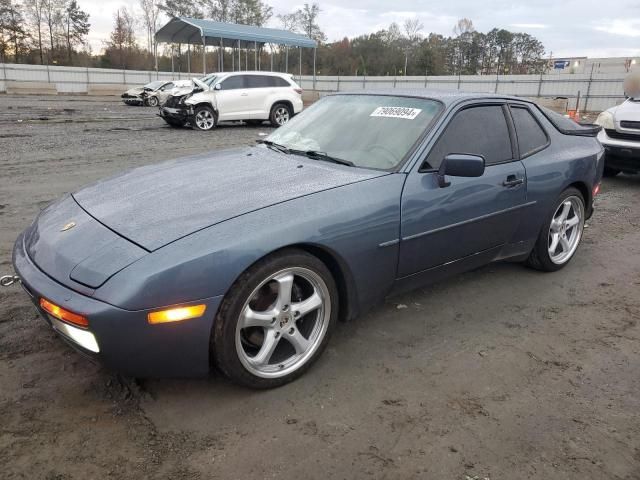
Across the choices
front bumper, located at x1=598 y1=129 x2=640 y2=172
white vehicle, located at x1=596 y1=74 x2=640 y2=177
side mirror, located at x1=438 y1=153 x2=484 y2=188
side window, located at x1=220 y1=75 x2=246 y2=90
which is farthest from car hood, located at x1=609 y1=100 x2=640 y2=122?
side window, located at x1=220 y1=75 x2=246 y2=90

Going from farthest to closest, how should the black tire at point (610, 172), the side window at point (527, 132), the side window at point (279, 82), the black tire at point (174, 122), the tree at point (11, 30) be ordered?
the tree at point (11, 30) < the side window at point (279, 82) < the black tire at point (174, 122) < the black tire at point (610, 172) < the side window at point (527, 132)

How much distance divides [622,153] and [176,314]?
7767 mm

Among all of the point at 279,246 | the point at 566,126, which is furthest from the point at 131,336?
the point at 566,126

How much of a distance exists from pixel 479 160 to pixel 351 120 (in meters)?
0.99

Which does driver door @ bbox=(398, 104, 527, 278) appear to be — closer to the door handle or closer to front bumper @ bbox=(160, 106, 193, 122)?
the door handle

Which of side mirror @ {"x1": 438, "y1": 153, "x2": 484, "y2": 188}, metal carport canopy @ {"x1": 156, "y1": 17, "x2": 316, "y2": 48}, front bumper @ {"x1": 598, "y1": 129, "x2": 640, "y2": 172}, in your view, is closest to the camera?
side mirror @ {"x1": 438, "y1": 153, "x2": 484, "y2": 188}

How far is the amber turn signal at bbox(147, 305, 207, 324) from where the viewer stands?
6.71 ft

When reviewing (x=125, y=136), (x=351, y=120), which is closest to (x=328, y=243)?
(x=351, y=120)

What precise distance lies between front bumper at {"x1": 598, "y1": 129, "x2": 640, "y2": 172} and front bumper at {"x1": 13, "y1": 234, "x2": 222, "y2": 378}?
7.54 metres

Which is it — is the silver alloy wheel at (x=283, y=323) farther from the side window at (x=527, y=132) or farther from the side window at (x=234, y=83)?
the side window at (x=234, y=83)

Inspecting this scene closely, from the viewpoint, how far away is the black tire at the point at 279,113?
593 inches

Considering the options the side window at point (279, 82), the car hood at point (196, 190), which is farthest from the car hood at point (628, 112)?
the side window at point (279, 82)

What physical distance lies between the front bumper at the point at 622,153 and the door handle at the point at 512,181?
5.15 meters

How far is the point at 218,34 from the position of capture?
2494cm
